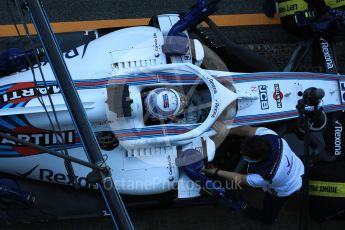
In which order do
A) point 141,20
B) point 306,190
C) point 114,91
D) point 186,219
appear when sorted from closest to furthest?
point 114,91, point 306,190, point 186,219, point 141,20

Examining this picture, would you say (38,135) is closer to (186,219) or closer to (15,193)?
(15,193)

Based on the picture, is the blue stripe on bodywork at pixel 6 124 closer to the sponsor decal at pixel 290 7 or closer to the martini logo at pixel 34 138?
the martini logo at pixel 34 138

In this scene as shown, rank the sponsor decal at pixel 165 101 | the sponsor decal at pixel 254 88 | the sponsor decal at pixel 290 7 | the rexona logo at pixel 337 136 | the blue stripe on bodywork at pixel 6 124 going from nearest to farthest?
the sponsor decal at pixel 165 101
the blue stripe on bodywork at pixel 6 124
the sponsor decal at pixel 254 88
the rexona logo at pixel 337 136
the sponsor decal at pixel 290 7

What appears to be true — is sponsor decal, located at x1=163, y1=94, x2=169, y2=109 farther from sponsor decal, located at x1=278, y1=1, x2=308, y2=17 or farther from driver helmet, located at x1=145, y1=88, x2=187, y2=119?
sponsor decal, located at x1=278, y1=1, x2=308, y2=17

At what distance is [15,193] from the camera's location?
353 cm

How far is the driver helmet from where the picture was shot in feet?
11.1

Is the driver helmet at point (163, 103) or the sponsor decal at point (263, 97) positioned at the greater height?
the driver helmet at point (163, 103)


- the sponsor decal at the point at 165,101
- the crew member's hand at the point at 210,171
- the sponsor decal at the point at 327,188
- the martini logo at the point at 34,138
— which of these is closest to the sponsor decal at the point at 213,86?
the sponsor decal at the point at 165,101

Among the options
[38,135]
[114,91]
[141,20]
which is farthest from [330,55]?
[38,135]

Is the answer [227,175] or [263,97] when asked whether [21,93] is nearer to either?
[227,175]

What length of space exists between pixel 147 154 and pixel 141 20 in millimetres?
1873

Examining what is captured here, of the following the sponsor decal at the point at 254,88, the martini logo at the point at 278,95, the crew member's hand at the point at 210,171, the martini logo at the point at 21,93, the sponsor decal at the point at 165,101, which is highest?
the martini logo at the point at 21,93

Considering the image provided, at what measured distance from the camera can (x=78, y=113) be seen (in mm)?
2457

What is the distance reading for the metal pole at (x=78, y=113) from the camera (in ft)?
7.64
